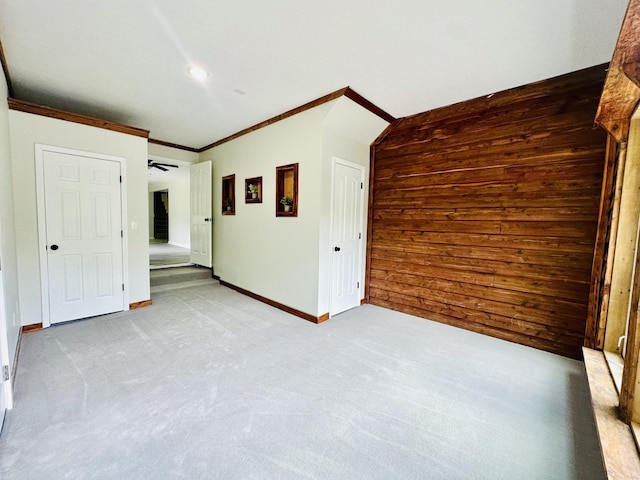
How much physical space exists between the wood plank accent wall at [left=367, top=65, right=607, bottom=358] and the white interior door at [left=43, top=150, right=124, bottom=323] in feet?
11.9

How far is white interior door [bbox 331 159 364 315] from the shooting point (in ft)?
11.8

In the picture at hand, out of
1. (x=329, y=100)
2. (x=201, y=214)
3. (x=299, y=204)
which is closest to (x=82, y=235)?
(x=201, y=214)

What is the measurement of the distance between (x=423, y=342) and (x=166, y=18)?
11.7 ft

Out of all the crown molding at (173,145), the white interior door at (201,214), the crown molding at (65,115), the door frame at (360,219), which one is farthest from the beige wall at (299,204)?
the crown molding at (65,115)

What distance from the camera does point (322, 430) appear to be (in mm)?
1666

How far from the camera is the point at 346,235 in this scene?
379 cm

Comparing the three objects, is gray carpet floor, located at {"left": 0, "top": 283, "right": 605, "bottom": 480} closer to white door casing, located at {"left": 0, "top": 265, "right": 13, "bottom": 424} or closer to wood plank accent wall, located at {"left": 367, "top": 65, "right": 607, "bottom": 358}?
white door casing, located at {"left": 0, "top": 265, "right": 13, "bottom": 424}

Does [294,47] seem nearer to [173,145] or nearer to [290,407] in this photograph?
[290,407]

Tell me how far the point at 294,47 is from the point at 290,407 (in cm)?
272

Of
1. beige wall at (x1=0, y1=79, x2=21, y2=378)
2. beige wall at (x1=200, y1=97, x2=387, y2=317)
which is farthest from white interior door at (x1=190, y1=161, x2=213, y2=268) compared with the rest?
beige wall at (x1=0, y1=79, x2=21, y2=378)

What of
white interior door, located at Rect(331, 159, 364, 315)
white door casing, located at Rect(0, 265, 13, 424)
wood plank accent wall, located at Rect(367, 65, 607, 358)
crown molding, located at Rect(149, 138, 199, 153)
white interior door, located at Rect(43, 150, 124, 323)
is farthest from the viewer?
crown molding, located at Rect(149, 138, 199, 153)

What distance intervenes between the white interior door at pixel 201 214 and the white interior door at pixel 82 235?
167 centimetres

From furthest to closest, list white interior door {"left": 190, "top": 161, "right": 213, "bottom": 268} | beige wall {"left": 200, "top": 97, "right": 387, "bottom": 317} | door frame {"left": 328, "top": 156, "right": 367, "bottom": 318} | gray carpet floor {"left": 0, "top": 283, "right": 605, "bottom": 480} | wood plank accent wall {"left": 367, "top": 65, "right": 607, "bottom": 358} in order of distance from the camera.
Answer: white interior door {"left": 190, "top": 161, "right": 213, "bottom": 268} < door frame {"left": 328, "top": 156, "right": 367, "bottom": 318} < beige wall {"left": 200, "top": 97, "right": 387, "bottom": 317} < wood plank accent wall {"left": 367, "top": 65, "right": 607, "bottom": 358} < gray carpet floor {"left": 0, "top": 283, "right": 605, "bottom": 480}

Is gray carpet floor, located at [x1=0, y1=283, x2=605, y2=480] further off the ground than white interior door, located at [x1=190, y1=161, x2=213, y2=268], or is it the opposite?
white interior door, located at [x1=190, y1=161, x2=213, y2=268]
